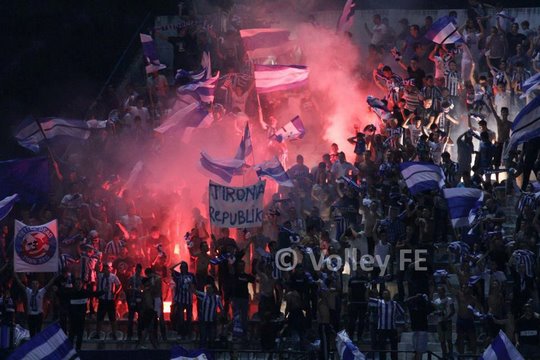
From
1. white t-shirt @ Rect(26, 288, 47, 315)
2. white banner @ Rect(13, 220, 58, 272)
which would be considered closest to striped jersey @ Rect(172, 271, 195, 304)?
white banner @ Rect(13, 220, 58, 272)

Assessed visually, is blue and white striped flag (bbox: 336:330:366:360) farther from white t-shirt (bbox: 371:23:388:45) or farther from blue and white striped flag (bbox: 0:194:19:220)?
white t-shirt (bbox: 371:23:388:45)

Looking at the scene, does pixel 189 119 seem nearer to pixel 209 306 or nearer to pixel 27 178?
pixel 27 178

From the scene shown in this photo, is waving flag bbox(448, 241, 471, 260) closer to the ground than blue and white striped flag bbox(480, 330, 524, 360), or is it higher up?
higher up

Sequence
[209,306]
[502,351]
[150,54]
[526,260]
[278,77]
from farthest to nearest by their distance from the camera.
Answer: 1. [150,54]
2. [278,77]
3. [209,306]
4. [526,260]
5. [502,351]

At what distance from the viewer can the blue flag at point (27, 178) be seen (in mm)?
36594

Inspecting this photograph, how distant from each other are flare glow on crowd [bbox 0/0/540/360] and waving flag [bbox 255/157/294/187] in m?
0.05

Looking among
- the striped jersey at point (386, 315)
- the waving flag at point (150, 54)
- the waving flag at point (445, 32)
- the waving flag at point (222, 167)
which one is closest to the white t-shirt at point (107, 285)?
the waving flag at point (222, 167)

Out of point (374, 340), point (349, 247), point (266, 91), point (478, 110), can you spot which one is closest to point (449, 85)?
point (478, 110)

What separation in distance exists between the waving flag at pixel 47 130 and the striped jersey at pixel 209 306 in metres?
7.84

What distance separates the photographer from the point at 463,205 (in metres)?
33.2

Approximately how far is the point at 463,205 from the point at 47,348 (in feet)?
31.2

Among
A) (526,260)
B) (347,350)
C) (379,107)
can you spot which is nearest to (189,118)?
(379,107)

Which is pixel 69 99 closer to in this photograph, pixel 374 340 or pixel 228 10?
pixel 228 10

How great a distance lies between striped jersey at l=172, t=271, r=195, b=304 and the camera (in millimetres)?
33344
